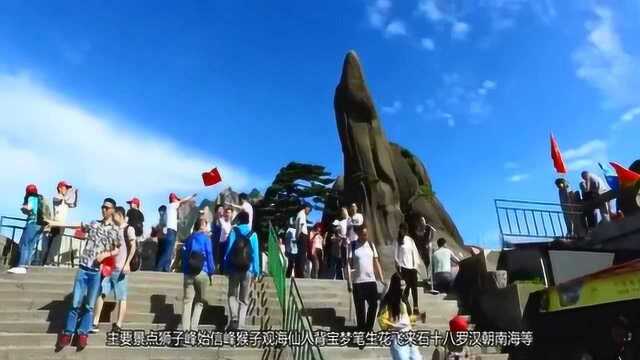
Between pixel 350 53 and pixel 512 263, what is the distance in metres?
12.3

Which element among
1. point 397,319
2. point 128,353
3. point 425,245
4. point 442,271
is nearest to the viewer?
point 397,319

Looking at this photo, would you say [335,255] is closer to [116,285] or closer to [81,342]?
[116,285]

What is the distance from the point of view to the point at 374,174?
19031mm

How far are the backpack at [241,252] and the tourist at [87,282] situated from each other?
1579 mm

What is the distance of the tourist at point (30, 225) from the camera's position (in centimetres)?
884

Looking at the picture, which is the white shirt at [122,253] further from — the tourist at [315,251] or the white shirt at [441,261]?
the white shirt at [441,261]

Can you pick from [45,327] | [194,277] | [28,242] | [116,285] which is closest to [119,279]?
[116,285]

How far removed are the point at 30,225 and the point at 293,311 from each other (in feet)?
16.8

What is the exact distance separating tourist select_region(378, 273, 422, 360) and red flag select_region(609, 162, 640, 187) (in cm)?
915

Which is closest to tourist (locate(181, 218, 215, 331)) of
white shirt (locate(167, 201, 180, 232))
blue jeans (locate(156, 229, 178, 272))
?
white shirt (locate(167, 201, 180, 232))

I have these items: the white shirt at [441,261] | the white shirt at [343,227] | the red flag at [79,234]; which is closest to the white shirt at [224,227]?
the white shirt at [343,227]

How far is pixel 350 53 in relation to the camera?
2108cm

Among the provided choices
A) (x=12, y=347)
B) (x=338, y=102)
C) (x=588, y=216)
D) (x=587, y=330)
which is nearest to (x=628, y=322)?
(x=587, y=330)

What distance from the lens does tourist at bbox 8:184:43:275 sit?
29.0ft
